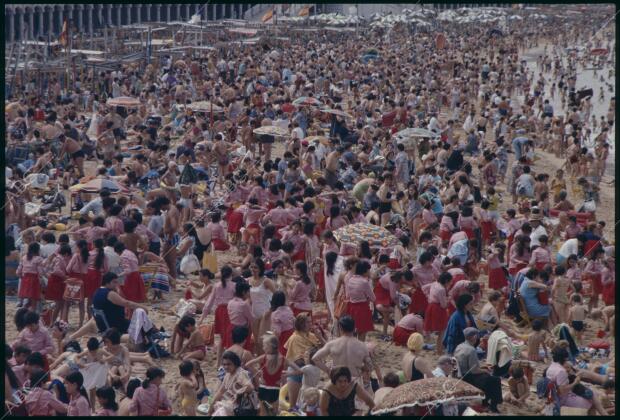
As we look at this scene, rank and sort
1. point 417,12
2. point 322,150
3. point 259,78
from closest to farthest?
point 322,150, point 259,78, point 417,12

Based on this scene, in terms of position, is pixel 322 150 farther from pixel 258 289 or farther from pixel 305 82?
pixel 305 82

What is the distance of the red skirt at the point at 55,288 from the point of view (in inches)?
452

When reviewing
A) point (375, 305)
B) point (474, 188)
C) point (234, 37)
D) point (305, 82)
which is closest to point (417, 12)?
point (234, 37)

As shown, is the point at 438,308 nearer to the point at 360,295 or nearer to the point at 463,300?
the point at 463,300

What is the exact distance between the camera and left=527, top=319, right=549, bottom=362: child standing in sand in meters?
10.9

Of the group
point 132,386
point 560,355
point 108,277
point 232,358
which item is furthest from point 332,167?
point 132,386

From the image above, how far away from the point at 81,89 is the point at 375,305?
19.5m

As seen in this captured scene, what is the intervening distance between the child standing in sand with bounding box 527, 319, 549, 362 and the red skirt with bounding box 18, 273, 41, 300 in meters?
5.21

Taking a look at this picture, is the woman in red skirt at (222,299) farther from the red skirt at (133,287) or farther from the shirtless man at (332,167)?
the shirtless man at (332,167)

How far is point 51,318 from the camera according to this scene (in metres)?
11.7

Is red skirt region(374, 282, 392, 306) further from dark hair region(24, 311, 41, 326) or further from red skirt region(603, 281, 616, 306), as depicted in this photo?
dark hair region(24, 311, 41, 326)

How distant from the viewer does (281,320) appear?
1007 cm

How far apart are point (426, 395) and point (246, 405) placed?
155cm

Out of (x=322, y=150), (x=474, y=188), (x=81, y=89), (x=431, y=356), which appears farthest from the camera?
(x=81, y=89)
